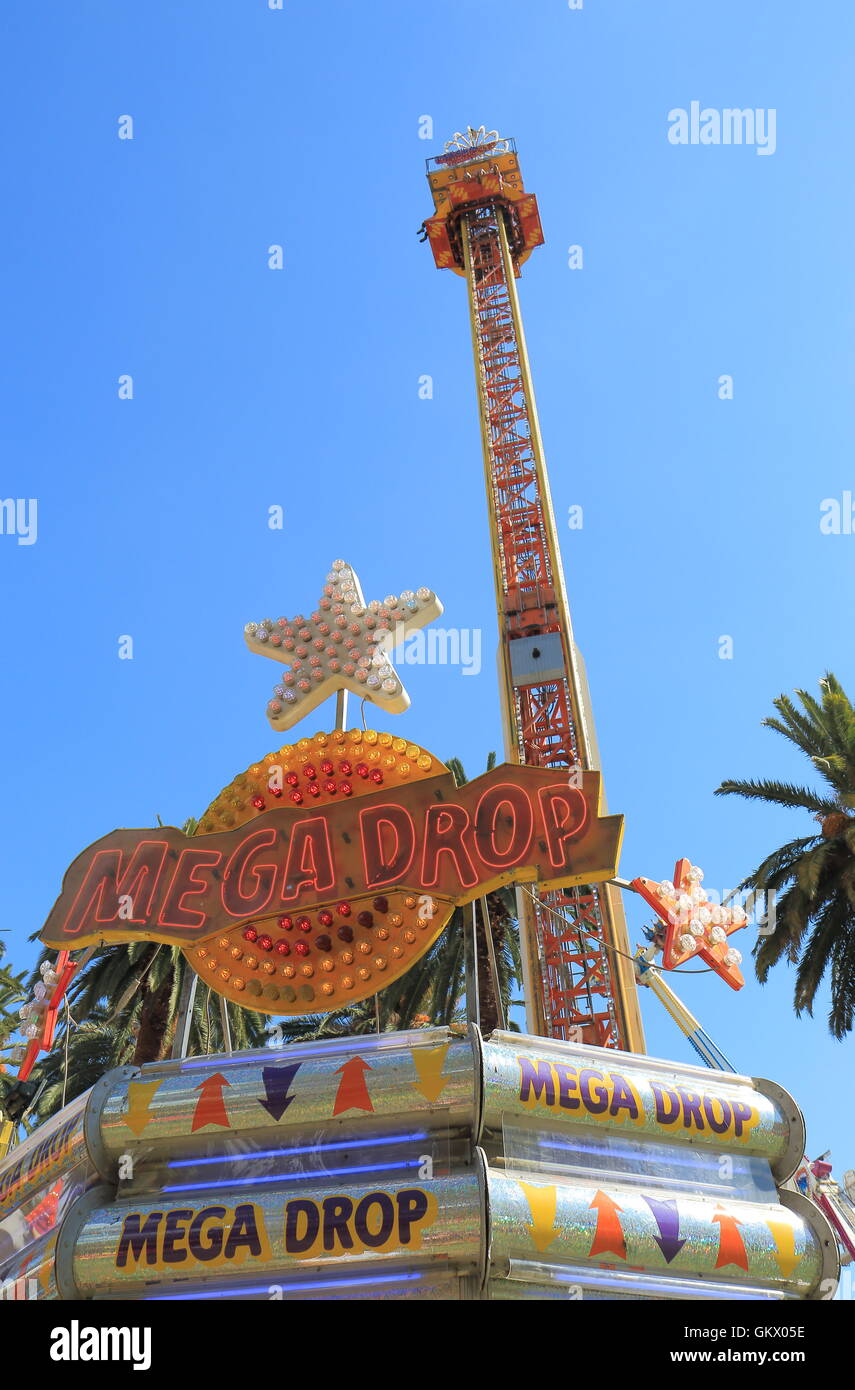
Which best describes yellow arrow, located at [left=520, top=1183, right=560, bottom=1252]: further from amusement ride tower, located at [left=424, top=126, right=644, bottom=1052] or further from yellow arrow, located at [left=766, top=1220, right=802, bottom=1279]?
amusement ride tower, located at [left=424, top=126, right=644, bottom=1052]

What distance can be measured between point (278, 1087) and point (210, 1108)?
0.73m

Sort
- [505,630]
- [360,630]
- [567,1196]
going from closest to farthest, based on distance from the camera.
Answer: [567,1196] → [360,630] → [505,630]

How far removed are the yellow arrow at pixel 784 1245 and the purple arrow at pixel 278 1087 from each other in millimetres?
4855

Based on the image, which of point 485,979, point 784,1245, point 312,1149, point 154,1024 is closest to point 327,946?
point 312,1149

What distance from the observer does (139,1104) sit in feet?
38.4

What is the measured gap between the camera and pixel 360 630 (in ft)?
60.0

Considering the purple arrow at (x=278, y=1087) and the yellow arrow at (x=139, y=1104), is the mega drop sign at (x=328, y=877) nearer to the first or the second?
the yellow arrow at (x=139, y=1104)

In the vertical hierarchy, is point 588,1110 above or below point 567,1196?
above

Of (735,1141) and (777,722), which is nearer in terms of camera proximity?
(735,1141)

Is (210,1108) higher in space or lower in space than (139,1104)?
lower

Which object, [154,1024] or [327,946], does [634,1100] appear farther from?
[154,1024]
